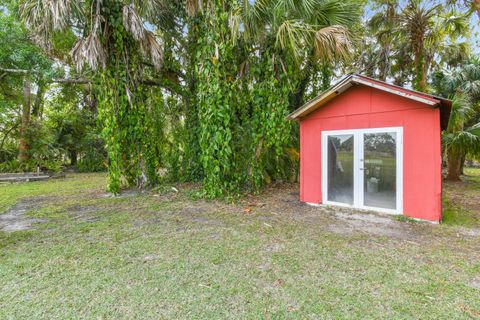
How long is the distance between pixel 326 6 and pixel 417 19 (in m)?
2.78

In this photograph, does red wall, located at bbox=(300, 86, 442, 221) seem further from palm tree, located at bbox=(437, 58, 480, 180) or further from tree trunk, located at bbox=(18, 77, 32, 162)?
tree trunk, located at bbox=(18, 77, 32, 162)

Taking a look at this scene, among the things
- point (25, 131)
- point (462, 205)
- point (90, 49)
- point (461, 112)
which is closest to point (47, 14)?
point (90, 49)

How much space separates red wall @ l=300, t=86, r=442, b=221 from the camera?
13.2 feet

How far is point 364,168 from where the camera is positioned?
4.66m

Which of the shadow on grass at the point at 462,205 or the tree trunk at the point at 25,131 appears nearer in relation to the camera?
the shadow on grass at the point at 462,205

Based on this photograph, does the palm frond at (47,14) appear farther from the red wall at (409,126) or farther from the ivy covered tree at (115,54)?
the red wall at (409,126)

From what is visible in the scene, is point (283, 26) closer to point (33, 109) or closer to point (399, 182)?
point (399, 182)

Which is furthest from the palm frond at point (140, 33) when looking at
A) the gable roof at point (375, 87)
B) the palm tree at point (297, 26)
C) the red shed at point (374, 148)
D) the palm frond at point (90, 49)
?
the red shed at point (374, 148)

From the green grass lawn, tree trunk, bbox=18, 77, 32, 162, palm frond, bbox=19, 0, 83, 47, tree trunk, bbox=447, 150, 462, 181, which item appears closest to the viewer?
the green grass lawn

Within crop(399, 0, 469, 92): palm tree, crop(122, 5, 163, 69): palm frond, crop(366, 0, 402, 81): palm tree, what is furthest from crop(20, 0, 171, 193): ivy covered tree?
crop(399, 0, 469, 92): palm tree

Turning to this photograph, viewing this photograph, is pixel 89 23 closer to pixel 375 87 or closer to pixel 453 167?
pixel 375 87

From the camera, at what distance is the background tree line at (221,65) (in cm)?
509

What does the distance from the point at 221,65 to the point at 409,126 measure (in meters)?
3.73

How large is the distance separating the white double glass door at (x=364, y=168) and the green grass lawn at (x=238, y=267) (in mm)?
410
